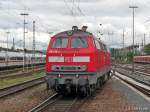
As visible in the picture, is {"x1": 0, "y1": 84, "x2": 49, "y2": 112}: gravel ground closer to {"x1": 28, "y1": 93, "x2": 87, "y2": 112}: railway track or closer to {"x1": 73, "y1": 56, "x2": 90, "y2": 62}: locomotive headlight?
{"x1": 28, "y1": 93, "x2": 87, "y2": 112}: railway track

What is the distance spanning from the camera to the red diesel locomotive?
18141mm

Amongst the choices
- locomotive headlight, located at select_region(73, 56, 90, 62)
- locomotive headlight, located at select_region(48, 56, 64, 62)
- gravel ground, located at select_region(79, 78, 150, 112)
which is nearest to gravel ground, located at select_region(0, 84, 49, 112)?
locomotive headlight, located at select_region(48, 56, 64, 62)

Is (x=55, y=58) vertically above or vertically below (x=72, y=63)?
above

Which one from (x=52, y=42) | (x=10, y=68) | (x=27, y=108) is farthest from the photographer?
(x=10, y=68)

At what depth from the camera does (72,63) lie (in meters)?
18.4

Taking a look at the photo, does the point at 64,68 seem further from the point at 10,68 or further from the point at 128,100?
the point at 10,68

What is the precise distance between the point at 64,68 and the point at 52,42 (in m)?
1.77

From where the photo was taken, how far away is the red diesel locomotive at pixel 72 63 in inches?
714

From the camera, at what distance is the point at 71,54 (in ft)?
61.0

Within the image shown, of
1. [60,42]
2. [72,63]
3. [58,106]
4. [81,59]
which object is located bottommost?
[58,106]

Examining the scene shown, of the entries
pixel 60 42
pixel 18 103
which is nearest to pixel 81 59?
pixel 60 42

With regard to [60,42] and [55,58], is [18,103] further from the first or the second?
[60,42]

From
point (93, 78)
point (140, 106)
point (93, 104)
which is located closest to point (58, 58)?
point (93, 78)

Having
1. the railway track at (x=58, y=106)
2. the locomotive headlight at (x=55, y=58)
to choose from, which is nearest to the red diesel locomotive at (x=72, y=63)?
the locomotive headlight at (x=55, y=58)
